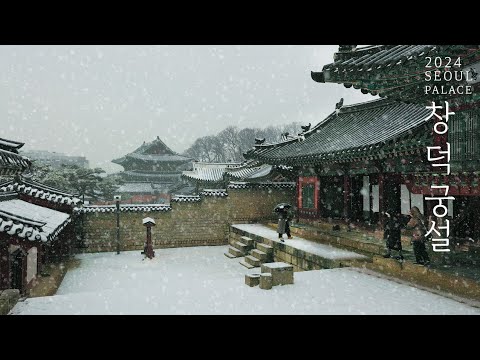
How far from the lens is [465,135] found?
6242mm

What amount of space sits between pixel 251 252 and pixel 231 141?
2074 inches

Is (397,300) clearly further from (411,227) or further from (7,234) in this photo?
(7,234)

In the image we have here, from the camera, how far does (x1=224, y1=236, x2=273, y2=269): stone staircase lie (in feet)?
40.1

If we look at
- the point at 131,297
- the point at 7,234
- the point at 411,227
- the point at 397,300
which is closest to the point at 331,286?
the point at 397,300

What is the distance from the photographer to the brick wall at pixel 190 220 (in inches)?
623

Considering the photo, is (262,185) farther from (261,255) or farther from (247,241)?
(261,255)

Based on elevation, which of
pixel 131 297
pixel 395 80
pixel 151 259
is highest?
pixel 395 80

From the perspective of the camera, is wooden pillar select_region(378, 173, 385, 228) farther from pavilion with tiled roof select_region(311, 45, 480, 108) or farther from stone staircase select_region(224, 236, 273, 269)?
pavilion with tiled roof select_region(311, 45, 480, 108)

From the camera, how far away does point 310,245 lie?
11352mm

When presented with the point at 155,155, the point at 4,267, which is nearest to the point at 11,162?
the point at 4,267

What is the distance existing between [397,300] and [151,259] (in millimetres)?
10206

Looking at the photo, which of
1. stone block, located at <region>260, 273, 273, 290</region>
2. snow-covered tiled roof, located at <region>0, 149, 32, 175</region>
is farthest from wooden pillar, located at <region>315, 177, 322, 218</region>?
snow-covered tiled roof, located at <region>0, 149, 32, 175</region>

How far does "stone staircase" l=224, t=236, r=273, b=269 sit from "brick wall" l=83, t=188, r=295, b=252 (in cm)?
202

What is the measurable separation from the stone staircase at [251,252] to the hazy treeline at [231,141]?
155 ft
